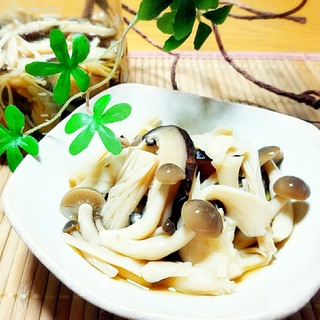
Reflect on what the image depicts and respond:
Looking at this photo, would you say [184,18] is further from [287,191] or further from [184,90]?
[184,90]

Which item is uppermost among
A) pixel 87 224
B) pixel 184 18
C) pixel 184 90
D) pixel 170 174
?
pixel 184 18

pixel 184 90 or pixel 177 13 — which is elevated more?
pixel 177 13

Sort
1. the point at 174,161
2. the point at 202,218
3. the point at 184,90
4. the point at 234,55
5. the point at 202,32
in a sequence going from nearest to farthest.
A: the point at 202,218 → the point at 174,161 → the point at 202,32 → the point at 184,90 → the point at 234,55

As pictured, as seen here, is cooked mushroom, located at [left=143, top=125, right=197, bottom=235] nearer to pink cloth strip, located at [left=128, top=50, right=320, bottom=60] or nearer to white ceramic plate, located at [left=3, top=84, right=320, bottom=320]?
white ceramic plate, located at [left=3, top=84, right=320, bottom=320]

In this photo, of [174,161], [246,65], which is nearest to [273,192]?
[174,161]

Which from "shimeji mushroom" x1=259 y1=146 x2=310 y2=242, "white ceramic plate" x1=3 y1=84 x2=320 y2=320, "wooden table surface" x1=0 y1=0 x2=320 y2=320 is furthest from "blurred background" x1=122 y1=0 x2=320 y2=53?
"shimeji mushroom" x1=259 y1=146 x2=310 y2=242

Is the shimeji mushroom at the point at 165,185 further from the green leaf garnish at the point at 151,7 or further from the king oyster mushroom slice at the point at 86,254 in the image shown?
the green leaf garnish at the point at 151,7

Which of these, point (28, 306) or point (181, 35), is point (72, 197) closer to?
point (28, 306)
